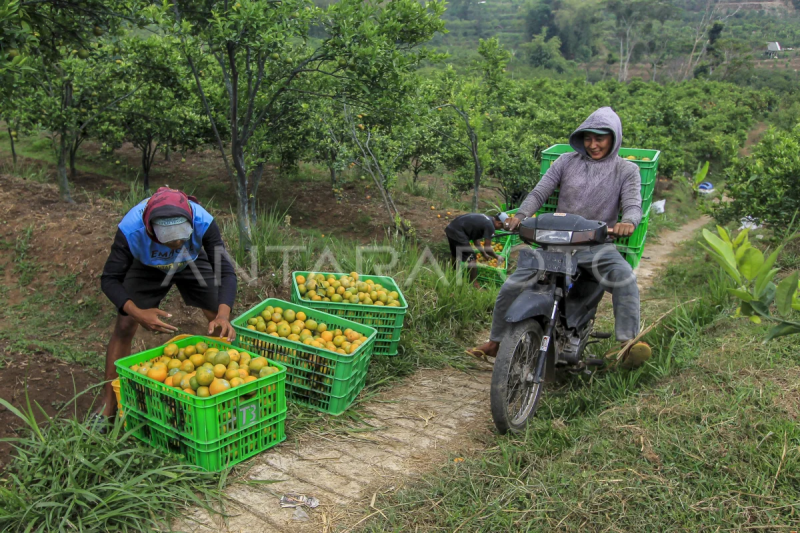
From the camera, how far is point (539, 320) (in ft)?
13.4

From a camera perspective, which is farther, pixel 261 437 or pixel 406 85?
pixel 406 85

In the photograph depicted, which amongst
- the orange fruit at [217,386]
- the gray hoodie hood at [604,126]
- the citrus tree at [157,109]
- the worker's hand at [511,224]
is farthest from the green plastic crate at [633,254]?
the citrus tree at [157,109]

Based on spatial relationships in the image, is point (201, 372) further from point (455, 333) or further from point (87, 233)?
point (87, 233)

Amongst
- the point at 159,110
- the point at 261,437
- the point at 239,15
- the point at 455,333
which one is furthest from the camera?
the point at 159,110

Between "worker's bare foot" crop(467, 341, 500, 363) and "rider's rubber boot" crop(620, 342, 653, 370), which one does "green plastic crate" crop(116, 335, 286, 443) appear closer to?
"worker's bare foot" crop(467, 341, 500, 363)

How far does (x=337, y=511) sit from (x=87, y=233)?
16.0ft

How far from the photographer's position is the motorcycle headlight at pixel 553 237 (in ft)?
12.7

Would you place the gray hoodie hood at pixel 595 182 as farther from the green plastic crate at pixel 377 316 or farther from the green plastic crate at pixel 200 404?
the green plastic crate at pixel 200 404

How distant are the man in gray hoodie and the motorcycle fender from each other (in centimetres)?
25

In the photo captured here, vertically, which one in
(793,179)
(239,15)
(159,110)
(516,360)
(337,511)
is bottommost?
(337,511)

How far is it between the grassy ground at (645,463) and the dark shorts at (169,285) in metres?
1.88

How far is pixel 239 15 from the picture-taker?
523 centimetres

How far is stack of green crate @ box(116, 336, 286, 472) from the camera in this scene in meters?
3.38

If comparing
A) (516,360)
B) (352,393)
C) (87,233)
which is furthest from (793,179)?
(87,233)
